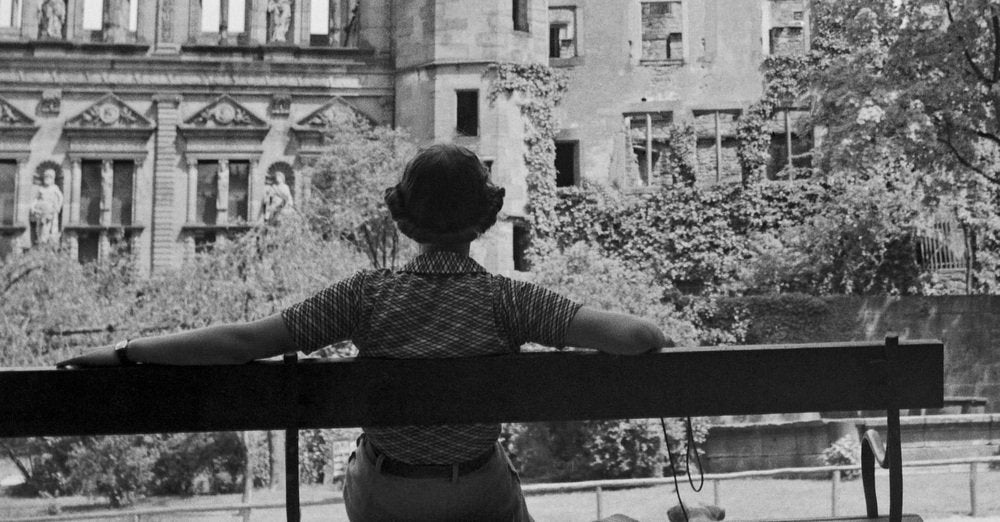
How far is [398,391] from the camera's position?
2.54 metres

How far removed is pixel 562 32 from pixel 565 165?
3534 mm

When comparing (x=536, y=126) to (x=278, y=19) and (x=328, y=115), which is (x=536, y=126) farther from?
(x=278, y=19)

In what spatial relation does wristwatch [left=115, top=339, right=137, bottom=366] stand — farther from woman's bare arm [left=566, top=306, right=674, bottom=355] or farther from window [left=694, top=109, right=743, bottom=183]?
window [left=694, top=109, right=743, bottom=183]

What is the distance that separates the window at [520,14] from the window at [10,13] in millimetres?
13154

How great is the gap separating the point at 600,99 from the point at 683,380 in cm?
2696

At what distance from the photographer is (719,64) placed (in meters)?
29.2

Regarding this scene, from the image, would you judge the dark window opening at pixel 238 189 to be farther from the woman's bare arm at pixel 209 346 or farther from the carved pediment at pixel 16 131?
the woman's bare arm at pixel 209 346

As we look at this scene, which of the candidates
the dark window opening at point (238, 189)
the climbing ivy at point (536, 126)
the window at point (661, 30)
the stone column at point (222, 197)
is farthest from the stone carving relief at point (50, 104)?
the window at point (661, 30)

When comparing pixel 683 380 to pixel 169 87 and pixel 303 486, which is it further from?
pixel 169 87

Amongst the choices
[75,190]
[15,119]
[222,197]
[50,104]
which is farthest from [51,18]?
[222,197]

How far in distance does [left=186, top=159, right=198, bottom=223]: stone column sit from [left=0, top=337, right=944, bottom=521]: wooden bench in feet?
89.1

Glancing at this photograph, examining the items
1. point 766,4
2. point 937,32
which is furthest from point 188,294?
point 766,4

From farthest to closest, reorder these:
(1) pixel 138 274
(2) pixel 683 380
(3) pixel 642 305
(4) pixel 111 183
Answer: (4) pixel 111 183 < (1) pixel 138 274 < (3) pixel 642 305 < (2) pixel 683 380

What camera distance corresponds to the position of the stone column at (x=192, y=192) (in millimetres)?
28906
